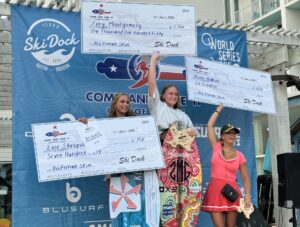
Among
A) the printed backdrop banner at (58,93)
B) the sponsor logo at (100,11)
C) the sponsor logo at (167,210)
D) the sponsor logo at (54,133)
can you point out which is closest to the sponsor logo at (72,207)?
the printed backdrop banner at (58,93)

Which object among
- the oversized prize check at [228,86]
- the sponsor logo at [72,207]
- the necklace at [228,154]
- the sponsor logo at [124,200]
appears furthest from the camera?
the oversized prize check at [228,86]

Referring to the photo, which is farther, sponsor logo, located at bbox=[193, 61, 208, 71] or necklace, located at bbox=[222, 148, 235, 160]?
sponsor logo, located at bbox=[193, 61, 208, 71]

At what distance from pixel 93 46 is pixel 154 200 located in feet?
5.52

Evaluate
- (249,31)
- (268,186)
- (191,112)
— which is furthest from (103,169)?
(268,186)

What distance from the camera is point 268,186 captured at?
7672mm

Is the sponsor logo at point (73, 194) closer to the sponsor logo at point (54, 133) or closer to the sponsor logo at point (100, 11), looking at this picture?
the sponsor logo at point (54, 133)

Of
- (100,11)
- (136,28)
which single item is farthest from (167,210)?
(100,11)

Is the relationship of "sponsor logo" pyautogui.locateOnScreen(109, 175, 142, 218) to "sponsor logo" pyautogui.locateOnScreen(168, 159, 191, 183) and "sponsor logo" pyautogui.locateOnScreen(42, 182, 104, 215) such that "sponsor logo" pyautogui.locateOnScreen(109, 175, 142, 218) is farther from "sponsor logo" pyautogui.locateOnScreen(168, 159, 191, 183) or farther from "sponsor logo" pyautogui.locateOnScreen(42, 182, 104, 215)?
"sponsor logo" pyautogui.locateOnScreen(42, 182, 104, 215)

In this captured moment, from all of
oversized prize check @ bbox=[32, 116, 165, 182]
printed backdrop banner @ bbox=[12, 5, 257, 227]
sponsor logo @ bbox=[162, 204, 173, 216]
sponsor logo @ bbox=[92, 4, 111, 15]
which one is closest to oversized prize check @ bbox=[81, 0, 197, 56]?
sponsor logo @ bbox=[92, 4, 111, 15]

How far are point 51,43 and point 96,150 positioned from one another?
1361mm

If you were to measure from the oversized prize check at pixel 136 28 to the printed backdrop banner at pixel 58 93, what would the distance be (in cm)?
42

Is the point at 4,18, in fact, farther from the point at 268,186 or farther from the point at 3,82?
the point at 268,186

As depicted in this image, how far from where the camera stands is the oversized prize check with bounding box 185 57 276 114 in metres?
5.44

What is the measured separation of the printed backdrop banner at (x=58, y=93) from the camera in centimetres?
488
